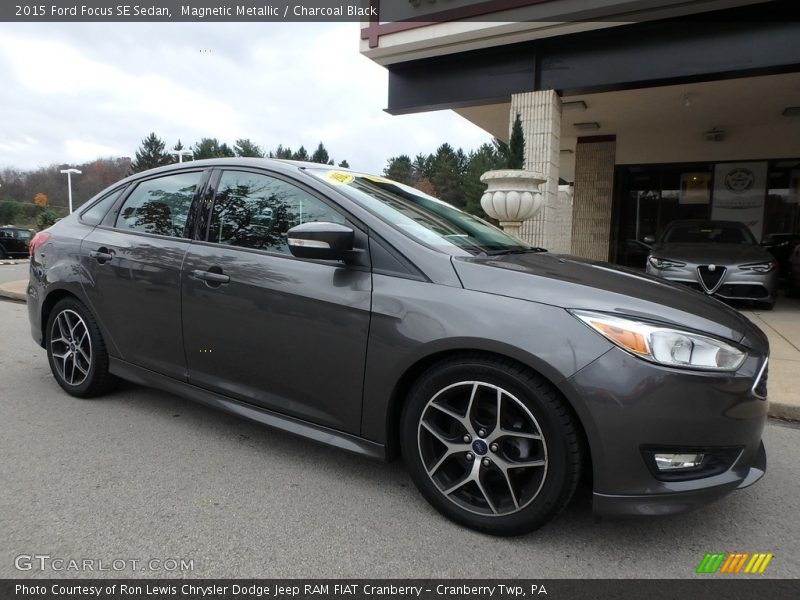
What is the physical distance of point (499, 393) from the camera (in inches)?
80.4

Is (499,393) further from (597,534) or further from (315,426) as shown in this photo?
(315,426)

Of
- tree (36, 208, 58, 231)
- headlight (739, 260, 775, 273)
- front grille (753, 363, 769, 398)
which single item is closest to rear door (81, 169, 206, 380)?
front grille (753, 363, 769, 398)

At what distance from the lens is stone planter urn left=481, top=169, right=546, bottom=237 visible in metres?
7.60

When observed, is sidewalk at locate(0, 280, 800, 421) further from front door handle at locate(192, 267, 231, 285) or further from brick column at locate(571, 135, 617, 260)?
brick column at locate(571, 135, 617, 260)

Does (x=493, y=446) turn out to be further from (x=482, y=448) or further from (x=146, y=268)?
(x=146, y=268)

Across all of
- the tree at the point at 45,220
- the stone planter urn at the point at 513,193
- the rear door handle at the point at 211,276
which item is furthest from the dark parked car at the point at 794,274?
the tree at the point at 45,220

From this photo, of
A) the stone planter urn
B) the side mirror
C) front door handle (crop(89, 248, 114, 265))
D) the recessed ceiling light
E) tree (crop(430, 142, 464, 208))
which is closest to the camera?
the side mirror

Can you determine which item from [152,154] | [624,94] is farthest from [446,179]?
[624,94]

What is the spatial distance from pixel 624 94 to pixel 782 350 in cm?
653

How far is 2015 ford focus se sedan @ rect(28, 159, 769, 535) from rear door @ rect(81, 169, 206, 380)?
14 mm

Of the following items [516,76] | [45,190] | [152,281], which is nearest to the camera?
[152,281]
